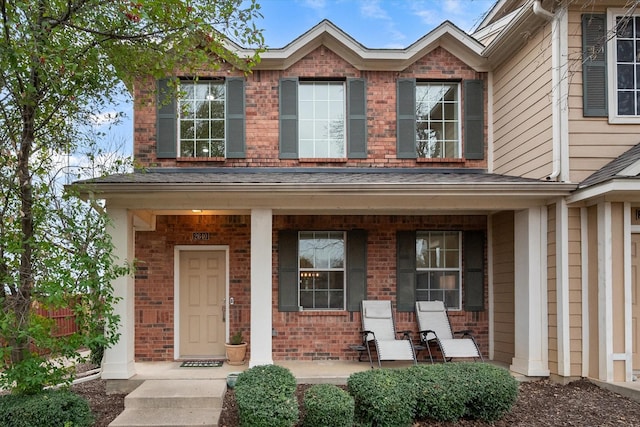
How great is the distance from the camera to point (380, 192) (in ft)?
20.5

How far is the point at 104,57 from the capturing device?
17.4 ft

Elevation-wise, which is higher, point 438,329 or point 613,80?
point 613,80

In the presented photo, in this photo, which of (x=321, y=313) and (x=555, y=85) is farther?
(x=321, y=313)

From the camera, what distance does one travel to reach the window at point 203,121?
798 cm

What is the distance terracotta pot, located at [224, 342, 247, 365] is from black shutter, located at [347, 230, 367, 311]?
73.0 inches

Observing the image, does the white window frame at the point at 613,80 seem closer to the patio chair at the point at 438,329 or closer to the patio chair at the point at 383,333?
the patio chair at the point at 438,329

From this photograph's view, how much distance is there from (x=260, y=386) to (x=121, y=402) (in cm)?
216

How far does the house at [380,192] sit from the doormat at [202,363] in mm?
291

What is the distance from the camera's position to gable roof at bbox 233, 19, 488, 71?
7781 millimetres

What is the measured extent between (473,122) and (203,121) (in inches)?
187

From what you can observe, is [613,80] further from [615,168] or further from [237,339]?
[237,339]

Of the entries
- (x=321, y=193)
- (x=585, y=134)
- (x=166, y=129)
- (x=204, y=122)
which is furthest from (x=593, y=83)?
(x=166, y=129)

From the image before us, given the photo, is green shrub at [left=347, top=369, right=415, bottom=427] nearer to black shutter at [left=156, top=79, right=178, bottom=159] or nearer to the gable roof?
black shutter at [left=156, top=79, right=178, bottom=159]

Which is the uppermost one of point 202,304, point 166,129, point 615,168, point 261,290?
point 166,129
